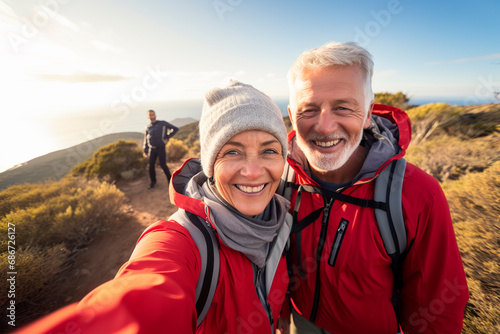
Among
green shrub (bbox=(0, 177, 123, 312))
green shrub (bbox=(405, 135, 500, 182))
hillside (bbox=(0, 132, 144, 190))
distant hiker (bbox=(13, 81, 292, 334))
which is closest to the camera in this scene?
distant hiker (bbox=(13, 81, 292, 334))

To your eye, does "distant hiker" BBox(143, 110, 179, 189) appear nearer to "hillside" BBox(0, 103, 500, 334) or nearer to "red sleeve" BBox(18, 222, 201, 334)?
"hillside" BBox(0, 103, 500, 334)

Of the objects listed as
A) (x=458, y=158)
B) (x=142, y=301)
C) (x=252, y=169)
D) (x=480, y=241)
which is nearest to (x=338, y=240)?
(x=252, y=169)

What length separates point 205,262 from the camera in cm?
114

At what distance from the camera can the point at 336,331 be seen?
165cm

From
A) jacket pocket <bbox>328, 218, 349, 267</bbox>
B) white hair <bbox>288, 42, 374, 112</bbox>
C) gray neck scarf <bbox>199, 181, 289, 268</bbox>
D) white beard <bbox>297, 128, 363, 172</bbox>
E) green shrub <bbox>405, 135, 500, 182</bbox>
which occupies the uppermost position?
white hair <bbox>288, 42, 374, 112</bbox>

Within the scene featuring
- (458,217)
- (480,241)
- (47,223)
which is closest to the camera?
(480,241)

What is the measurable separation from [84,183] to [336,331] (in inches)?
301

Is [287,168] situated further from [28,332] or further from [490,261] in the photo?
[490,261]

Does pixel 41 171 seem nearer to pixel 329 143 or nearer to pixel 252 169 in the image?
pixel 252 169

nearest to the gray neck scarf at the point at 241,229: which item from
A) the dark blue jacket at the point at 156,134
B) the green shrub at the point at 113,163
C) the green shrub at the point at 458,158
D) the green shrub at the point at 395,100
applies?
the green shrub at the point at 458,158

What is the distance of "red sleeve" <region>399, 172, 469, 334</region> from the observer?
1279 mm

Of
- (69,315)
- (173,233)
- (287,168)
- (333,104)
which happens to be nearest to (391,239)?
(287,168)

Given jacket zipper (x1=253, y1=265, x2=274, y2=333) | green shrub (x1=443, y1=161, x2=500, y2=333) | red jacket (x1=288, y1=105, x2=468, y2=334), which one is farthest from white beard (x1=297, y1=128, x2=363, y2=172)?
green shrub (x1=443, y1=161, x2=500, y2=333)

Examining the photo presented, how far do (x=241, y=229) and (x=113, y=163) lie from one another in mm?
9423
